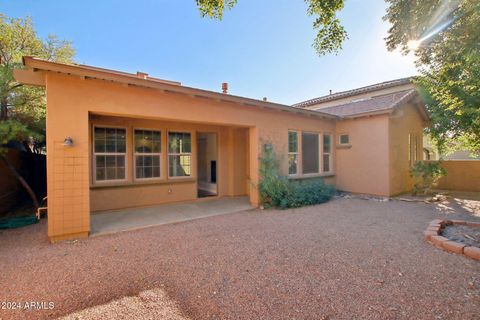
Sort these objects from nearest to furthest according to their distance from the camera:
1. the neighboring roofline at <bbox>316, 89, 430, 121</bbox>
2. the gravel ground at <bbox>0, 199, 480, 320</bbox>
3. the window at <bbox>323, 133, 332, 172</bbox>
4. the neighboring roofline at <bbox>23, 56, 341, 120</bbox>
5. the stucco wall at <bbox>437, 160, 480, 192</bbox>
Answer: the gravel ground at <bbox>0, 199, 480, 320</bbox> < the neighboring roofline at <bbox>23, 56, 341, 120</bbox> < the neighboring roofline at <bbox>316, 89, 430, 121</bbox> < the window at <bbox>323, 133, 332, 172</bbox> < the stucco wall at <bbox>437, 160, 480, 192</bbox>

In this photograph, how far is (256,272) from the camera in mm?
3361

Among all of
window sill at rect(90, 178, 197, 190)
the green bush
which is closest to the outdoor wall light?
window sill at rect(90, 178, 197, 190)

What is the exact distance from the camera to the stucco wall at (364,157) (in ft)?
29.8

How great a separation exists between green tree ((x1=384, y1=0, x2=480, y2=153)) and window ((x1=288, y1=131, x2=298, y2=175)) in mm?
4466

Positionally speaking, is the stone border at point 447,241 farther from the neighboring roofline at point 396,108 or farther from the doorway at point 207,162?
the doorway at point 207,162

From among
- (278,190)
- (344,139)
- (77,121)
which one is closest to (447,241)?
(278,190)

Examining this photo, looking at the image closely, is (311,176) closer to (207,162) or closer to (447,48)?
(207,162)

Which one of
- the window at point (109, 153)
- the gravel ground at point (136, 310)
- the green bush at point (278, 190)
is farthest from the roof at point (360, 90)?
the gravel ground at point (136, 310)

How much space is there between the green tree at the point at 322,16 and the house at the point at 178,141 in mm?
1945

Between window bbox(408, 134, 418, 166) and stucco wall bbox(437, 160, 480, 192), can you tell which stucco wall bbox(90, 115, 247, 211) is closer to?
window bbox(408, 134, 418, 166)

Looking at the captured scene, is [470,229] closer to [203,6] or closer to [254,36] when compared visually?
[203,6]

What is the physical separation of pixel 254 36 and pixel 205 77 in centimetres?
537

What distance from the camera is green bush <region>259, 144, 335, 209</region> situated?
762 cm

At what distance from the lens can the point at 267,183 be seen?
25.2 feet
